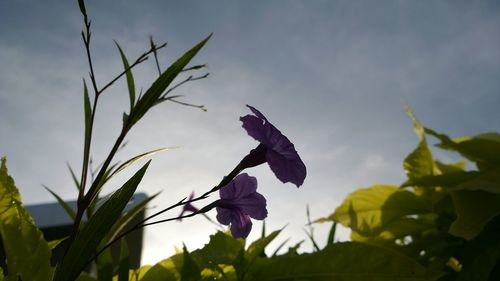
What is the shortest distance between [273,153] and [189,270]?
11.2 inches

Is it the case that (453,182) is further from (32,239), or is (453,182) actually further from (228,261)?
(32,239)

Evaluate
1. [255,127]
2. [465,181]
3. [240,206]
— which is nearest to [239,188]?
[240,206]

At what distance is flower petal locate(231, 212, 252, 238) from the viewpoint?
2.14 feet

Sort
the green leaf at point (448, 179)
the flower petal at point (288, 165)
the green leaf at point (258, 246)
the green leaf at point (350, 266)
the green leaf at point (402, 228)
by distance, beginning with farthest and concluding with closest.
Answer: the green leaf at point (402, 228) < the green leaf at point (448, 179) < the green leaf at point (258, 246) < the green leaf at point (350, 266) < the flower petal at point (288, 165)

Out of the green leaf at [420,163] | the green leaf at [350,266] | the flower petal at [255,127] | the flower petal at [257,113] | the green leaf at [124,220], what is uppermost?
the green leaf at [420,163]

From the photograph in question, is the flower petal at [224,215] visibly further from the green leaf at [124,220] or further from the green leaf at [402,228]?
the green leaf at [402,228]

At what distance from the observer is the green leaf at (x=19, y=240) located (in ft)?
1.89

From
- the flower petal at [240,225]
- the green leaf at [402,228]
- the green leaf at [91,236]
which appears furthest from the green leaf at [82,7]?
the green leaf at [402,228]

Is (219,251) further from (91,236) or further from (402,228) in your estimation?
(402,228)

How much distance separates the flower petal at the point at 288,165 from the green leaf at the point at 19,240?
32cm

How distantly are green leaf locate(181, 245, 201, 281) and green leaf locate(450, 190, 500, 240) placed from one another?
54cm

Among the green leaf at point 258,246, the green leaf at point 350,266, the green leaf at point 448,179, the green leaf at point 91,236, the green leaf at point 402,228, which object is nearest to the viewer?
the green leaf at point 91,236

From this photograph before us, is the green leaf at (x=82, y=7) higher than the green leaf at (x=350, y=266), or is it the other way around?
the green leaf at (x=82, y=7)

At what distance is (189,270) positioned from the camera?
0.74 metres
